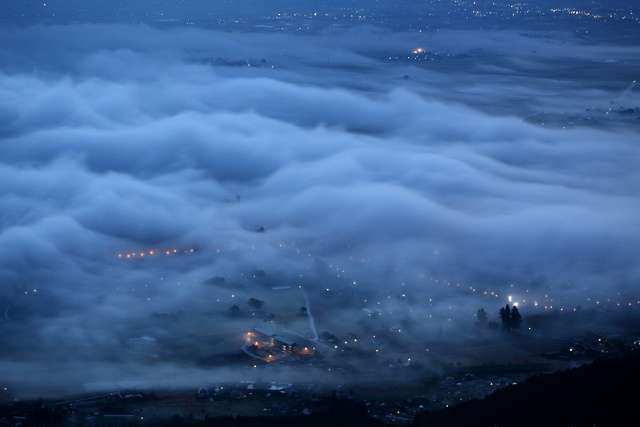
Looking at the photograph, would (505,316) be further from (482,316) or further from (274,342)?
(274,342)

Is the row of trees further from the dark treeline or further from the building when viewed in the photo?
the building

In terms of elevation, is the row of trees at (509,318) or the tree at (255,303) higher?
Answer: the tree at (255,303)

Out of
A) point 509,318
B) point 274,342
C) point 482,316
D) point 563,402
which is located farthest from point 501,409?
point 274,342

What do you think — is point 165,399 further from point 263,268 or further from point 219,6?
point 219,6

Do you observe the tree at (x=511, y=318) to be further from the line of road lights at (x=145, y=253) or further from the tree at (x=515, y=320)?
the line of road lights at (x=145, y=253)

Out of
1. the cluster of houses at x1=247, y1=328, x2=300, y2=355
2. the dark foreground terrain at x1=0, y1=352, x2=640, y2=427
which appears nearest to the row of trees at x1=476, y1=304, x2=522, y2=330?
the dark foreground terrain at x1=0, y1=352, x2=640, y2=427

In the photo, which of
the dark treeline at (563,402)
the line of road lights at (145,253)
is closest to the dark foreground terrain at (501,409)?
the dark treeline at (563,402)

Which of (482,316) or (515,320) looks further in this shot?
(482,316)

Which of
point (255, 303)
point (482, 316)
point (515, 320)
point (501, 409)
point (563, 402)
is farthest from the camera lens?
point (255, 303)

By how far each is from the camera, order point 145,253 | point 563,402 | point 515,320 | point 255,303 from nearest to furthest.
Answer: point 563,402, point 515,320, point 255,303, point 145,253

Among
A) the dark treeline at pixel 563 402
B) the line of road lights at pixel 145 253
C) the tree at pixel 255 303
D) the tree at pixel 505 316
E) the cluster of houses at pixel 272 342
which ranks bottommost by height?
the dark treeline at pixel 563 402
